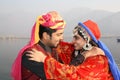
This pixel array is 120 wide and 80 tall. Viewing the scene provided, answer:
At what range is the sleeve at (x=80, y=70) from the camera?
326 centimetres

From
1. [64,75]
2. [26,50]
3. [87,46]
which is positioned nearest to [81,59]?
[87,46]

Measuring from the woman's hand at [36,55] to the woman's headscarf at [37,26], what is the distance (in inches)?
3.1

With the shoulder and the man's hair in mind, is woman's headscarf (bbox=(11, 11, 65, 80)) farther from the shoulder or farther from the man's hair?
the shoulder

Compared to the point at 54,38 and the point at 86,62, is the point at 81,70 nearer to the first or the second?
the point at 86,62

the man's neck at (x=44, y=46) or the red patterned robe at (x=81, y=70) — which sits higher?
the man's neck at (x=44, y=46)

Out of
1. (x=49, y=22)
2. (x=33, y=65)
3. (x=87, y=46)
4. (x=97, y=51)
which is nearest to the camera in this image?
(x=33, y=65)

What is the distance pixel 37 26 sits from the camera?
3352 mm

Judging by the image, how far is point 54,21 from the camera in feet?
11.1

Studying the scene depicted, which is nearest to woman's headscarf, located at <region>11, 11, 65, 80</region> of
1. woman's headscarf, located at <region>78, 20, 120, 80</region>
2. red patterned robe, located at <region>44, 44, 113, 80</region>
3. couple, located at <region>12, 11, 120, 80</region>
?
couple, located at <region>12, 11, 120, 80</region>

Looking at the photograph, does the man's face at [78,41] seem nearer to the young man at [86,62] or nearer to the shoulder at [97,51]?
the young man at [86,62]

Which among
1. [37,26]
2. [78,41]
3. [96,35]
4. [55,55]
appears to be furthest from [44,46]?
[96,35]

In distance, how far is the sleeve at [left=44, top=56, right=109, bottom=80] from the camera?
10.7 ft

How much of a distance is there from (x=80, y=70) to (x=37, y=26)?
Result: 62 centimetres

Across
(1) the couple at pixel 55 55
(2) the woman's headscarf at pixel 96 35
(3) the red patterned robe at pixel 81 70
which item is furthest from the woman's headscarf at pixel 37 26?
(2) the woman's headscarf at pixel 96 35
